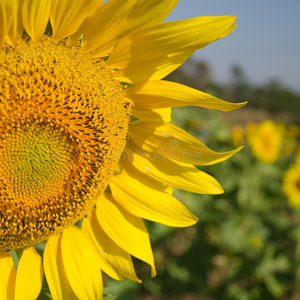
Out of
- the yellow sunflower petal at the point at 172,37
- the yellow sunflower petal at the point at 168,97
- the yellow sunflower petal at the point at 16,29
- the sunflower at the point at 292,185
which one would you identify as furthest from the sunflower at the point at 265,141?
the yellow sunflower petal at the point at 16,29

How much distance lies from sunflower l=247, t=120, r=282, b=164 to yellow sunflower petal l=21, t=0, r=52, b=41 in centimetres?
431

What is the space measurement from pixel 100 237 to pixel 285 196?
4.03 meters

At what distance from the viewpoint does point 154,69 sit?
138cm

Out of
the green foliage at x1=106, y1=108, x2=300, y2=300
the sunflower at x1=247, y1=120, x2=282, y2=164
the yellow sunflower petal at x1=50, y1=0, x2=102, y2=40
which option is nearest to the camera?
the yellow sunflower petal at x1=50, y1=0, x2=102, y2=40

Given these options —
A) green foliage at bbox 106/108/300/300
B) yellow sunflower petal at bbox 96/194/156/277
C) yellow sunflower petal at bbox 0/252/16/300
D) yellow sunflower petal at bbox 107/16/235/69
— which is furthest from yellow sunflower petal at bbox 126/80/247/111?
green foliage at bbox 106/108/300/300

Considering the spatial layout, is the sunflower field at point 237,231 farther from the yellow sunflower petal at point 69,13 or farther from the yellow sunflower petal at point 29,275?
the yellow sunflower petal at point 69,13

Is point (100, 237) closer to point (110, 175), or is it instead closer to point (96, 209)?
point (96, 209)

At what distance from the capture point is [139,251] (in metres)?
1.64

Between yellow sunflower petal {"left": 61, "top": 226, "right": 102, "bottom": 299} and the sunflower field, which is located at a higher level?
yellow sunflower petal {"left": 61, "top": 226, "right": 102, "bottom": 299}

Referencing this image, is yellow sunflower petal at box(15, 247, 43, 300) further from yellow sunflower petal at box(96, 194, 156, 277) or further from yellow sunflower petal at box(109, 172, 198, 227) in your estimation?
yellow sunflower petal at box(109, 172, 198, 227)

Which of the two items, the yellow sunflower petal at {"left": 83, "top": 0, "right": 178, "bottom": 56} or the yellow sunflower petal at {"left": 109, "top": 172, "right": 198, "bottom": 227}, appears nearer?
the yellow sunflower petal at {"left": 83, "top": 0, "right": 178, "bottom": 56}

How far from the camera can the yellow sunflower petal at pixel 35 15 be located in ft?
3.83

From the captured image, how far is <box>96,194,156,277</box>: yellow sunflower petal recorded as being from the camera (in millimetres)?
1633

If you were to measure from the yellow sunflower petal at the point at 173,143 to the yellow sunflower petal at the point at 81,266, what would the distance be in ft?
1.69
